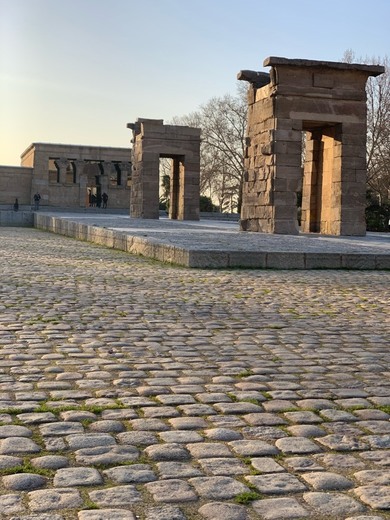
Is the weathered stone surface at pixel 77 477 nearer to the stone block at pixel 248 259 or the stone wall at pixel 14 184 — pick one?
the stone block at pixel 248 259

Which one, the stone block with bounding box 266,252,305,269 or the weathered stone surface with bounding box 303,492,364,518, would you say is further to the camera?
the stone block with bounding box 266,252,305,269

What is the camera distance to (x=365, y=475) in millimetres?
3416

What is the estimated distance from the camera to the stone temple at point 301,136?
21.5 m

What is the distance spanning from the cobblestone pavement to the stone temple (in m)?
12.8

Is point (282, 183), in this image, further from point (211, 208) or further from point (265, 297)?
point (211, 208)

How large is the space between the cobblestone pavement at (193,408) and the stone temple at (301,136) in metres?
12.8

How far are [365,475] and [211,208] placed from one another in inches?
2152

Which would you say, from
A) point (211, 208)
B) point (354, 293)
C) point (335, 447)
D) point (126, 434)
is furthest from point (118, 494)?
point (211, 208)

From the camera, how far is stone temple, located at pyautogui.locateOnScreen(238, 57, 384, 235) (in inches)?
847

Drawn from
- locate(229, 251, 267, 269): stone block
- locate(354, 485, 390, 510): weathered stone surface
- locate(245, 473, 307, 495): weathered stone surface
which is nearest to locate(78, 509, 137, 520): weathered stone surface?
locate(245, 473, 307, 495): weathered stone surface

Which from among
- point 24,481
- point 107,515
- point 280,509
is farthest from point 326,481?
point 24,481

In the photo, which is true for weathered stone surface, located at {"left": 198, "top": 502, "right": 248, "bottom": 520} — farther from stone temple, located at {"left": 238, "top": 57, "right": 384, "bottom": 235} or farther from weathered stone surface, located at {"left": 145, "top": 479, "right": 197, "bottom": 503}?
stone temple, located at {"left": 238, "top": 57, "right": 384, "bottom": 235}

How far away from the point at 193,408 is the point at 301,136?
18.2 metres

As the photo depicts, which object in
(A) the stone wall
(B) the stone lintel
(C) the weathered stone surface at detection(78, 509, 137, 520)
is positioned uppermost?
(B) the stone lintel
